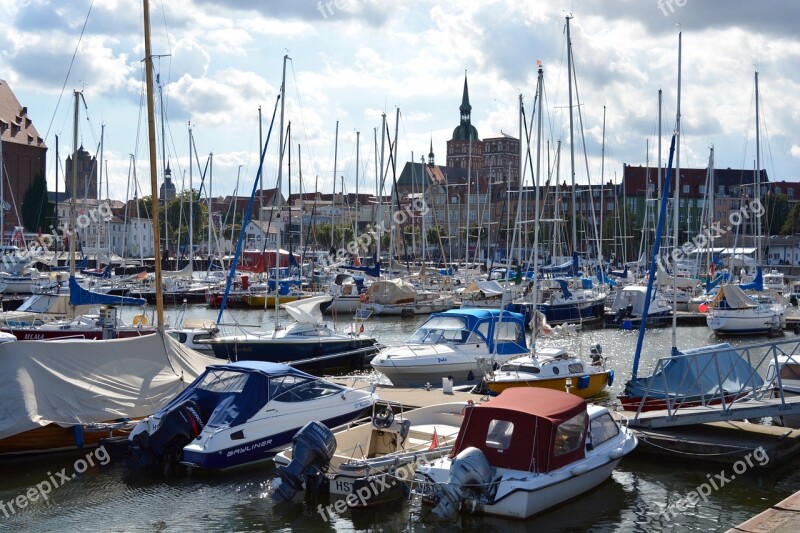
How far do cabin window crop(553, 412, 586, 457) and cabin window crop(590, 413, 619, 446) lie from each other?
839 mm

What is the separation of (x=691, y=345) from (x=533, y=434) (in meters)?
32.7

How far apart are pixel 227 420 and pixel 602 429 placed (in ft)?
27.4

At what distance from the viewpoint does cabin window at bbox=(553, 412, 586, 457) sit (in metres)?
17.8

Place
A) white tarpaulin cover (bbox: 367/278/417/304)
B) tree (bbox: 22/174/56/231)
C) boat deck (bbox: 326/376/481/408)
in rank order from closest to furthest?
boat deck (bbox: 326/376/481/408) → white tarpaulin cover (bbox: 367/278/417/304) → tree (bbox: 22/174/56/231)

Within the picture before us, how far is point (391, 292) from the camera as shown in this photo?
63188 millimetres

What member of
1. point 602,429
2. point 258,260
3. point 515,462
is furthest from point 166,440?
point 258,260

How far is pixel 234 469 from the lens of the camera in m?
20.7

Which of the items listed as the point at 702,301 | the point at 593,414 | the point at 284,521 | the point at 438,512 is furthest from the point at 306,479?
the point at 702,301

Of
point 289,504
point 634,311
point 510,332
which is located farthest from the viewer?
point 634,311

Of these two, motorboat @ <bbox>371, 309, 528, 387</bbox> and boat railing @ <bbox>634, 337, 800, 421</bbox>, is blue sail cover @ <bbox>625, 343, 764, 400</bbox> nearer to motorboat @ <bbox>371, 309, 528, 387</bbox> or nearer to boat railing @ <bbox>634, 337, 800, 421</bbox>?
boat railing @ <bbox>634, 337, 800, 421</bbox>

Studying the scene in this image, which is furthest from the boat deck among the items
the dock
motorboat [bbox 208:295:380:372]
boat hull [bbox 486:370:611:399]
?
the dock

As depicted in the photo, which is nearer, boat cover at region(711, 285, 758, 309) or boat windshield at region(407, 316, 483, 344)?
boat windshield at region(407, 316, 483, 344)

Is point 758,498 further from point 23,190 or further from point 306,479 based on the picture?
point 23,190

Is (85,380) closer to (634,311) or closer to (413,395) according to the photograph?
(413,395)
